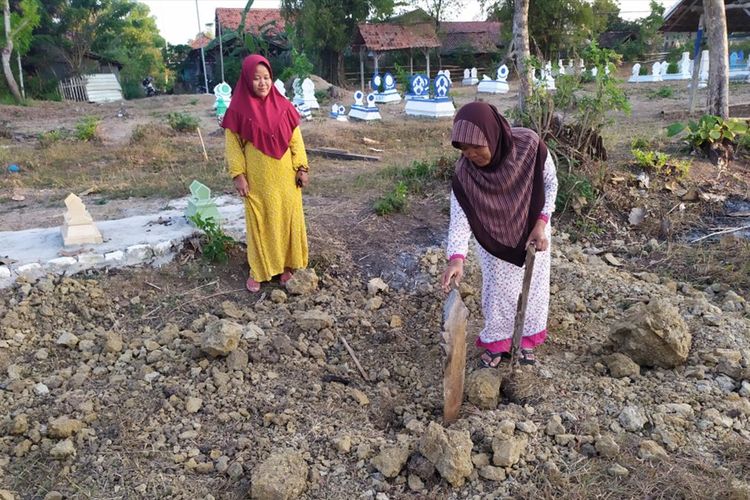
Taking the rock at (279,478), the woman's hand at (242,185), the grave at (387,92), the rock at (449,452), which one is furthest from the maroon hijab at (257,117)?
the grave at (387,92)

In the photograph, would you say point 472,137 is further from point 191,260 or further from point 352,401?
point 191,260

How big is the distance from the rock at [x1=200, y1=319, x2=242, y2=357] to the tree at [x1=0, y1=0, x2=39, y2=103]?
19.7m

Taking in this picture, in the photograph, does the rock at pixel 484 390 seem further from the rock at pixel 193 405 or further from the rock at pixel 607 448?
the rock at pixel 193 405

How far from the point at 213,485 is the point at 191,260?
7.07 feet

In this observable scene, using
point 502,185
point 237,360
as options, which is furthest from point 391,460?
point 502,185

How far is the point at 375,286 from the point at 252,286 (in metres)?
0.82

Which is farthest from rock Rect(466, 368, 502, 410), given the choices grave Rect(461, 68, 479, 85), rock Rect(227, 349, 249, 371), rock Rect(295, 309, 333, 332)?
grave Rect(461, 68, 479, 85)

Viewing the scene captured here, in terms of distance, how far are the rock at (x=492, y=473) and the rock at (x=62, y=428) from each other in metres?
1.70

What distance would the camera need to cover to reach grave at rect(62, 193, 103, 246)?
4.02 m

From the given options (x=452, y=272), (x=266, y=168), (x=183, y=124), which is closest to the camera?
(x=452, y=272)

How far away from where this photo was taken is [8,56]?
18.8 metres

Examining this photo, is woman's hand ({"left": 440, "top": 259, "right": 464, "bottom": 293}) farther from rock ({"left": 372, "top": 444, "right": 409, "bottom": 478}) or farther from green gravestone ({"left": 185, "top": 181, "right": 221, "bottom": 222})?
green gravestone ({"left": 185, "top": 181, "right": 221, "bottom": 222})

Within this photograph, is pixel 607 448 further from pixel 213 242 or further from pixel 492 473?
pixel 213 242

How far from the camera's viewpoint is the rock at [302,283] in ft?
12.3
